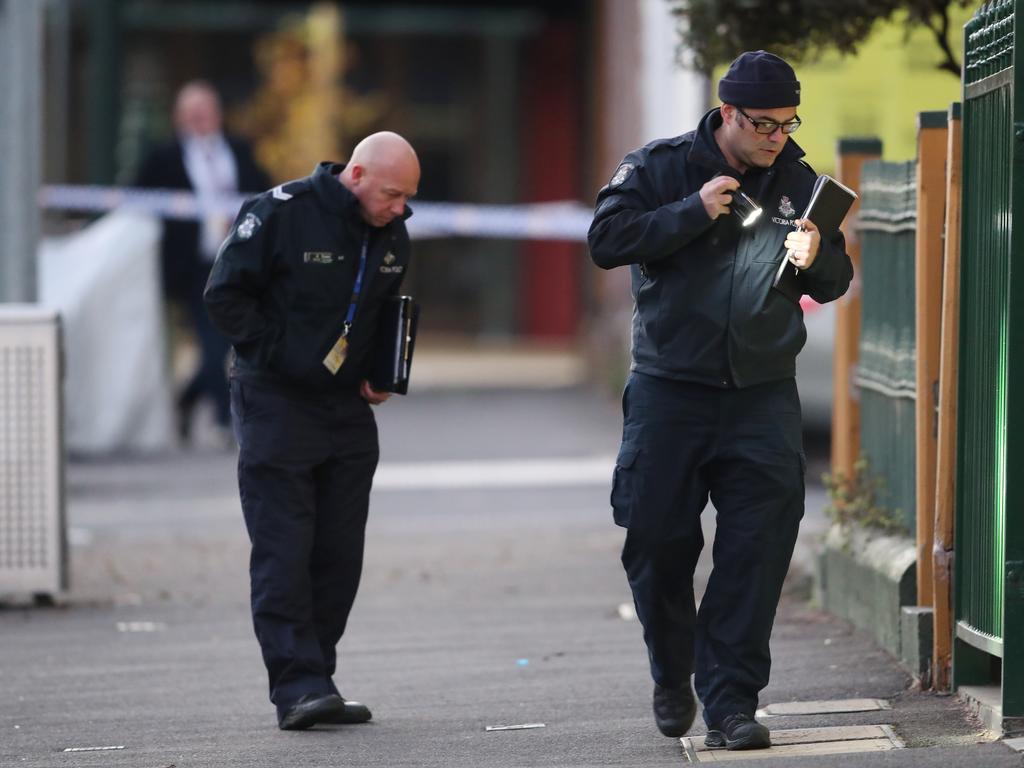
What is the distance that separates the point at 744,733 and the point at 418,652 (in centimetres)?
227

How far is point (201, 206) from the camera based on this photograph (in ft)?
48.0

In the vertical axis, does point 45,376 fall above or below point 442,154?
below

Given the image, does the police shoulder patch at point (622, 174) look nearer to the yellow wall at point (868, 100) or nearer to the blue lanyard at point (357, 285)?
the blue lanyard at point (357, 285)

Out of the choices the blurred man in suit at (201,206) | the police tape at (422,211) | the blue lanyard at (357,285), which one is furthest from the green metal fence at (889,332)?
the police tape at (422,211)

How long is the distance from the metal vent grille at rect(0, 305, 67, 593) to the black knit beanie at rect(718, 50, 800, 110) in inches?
157

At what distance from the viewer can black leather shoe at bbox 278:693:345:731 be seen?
6191mm

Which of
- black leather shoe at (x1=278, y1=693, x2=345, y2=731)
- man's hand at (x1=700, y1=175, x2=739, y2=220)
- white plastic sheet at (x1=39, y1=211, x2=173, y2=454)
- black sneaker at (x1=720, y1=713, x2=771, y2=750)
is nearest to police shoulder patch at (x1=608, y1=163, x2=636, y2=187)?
man's hand at (x1=700, y1=175, x2=739, y2=220)

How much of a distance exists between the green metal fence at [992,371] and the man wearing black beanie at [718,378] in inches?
16.5

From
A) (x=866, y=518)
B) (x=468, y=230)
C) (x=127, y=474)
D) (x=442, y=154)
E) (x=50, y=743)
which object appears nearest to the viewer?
(x=50, y=743)

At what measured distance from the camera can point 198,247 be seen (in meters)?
14.6

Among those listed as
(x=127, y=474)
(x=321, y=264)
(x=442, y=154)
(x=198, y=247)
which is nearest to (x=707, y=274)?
(x=321, y=264)

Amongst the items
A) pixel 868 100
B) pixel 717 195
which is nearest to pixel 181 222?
pixel 868 100

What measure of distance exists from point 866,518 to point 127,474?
23.5 feet

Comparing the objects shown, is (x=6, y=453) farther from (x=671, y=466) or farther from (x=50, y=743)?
(x=671, y=466)
